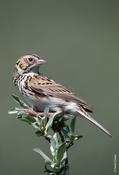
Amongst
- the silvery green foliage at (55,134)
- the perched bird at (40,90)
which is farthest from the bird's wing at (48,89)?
the silvery green foliage at (55,134)

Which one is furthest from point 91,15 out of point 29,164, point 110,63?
point 29,164

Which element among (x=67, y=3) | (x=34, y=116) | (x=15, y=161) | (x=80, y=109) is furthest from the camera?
(x=67, y=3)

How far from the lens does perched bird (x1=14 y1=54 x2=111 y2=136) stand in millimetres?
5016

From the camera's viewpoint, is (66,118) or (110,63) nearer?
(66,118)

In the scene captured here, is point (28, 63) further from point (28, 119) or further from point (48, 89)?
point (28, 119)

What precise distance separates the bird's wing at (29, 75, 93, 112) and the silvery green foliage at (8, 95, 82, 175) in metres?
1.27

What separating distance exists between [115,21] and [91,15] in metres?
0.42

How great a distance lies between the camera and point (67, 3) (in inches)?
524

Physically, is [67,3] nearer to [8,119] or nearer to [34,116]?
[8,119]

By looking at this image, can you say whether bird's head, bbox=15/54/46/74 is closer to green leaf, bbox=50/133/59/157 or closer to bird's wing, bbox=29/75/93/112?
bird's wing, bbox=29/75/93/112

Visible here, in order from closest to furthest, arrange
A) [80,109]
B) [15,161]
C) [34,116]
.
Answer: [34,116], [80,109], [15,161]

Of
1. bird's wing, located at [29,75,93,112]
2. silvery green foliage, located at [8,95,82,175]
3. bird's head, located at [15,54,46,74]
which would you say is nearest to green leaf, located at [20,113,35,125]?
silvery green foliage, located at [8,95,82,175]

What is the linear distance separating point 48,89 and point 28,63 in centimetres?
20

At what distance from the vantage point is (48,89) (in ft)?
18.1
